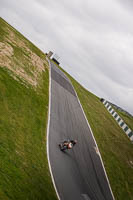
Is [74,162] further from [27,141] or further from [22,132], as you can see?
[22,132]

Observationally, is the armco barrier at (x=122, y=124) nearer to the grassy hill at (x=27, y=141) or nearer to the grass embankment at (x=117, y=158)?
the grass embankment at (x=117, y=158)

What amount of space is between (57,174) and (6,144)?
11.5ft

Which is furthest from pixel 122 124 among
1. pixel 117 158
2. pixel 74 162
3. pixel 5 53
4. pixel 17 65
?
pixel 5 53

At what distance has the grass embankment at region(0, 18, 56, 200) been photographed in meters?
9.87

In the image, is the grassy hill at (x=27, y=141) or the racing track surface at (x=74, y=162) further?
the racing track surface at (x=74, y=162)

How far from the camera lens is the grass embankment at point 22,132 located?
9.87m

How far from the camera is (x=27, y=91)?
1817 cm

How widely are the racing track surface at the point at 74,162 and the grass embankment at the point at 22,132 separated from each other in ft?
2.72

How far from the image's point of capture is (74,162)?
15086mm

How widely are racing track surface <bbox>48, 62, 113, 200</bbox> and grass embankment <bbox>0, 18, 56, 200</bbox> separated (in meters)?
0.83

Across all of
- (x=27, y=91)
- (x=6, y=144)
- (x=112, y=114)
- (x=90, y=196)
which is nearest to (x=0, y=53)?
(x=27, y=91)

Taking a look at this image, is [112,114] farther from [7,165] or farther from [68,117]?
[7,165]

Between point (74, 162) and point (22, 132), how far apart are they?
4403 millimetres

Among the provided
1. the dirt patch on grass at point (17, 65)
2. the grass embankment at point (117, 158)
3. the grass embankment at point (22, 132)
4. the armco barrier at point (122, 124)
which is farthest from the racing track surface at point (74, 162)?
the armco barrier at point (122, 124)
